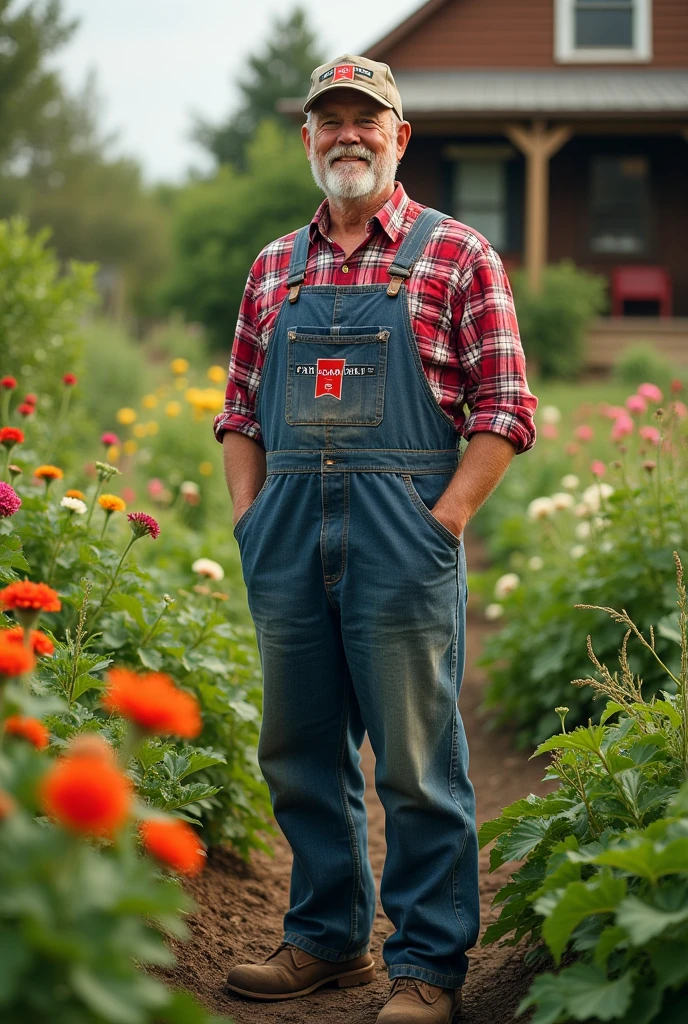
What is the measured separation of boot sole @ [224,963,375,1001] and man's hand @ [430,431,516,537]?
125 centimetres

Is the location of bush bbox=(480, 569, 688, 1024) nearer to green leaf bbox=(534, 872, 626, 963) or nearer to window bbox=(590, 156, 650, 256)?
green leaf bbox=(534, 872, 626, 963)

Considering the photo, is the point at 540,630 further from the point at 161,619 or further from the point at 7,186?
the point at 7,186

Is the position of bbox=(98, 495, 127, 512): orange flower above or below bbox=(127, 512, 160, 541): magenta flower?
above

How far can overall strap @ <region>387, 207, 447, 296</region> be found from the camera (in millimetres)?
2834

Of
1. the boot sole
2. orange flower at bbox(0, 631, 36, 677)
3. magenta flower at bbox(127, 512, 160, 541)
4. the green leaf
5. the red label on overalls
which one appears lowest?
the boot sole

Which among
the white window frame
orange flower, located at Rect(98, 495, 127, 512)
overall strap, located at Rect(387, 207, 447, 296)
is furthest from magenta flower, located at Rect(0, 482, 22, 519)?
the white window frame

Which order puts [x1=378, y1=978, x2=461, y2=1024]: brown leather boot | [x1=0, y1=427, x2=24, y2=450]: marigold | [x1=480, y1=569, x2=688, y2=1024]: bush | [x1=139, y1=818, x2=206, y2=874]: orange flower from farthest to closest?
1. [x1=0, y1=427, x2=24, y2=450]: marigold
2. [x1=378, y1=978, x2=461, y2=1024]: brown leather boot
3. [x1=480, y1=569, x2=688, y2=1024]: bush
4. [x1=139, y1=818, x2=206, y2=874]: orange flower

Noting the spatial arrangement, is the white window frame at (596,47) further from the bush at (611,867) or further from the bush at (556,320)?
the bush at (611,867)

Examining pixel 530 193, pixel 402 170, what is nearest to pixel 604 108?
pixel 530 193

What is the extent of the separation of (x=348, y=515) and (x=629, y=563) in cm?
221

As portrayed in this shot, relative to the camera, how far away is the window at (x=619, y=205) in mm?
17953

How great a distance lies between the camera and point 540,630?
5.29m

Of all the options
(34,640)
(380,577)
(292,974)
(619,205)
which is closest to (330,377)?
(380,577)

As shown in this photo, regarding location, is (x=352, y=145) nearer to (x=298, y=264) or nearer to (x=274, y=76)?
(x=298, y=264)
